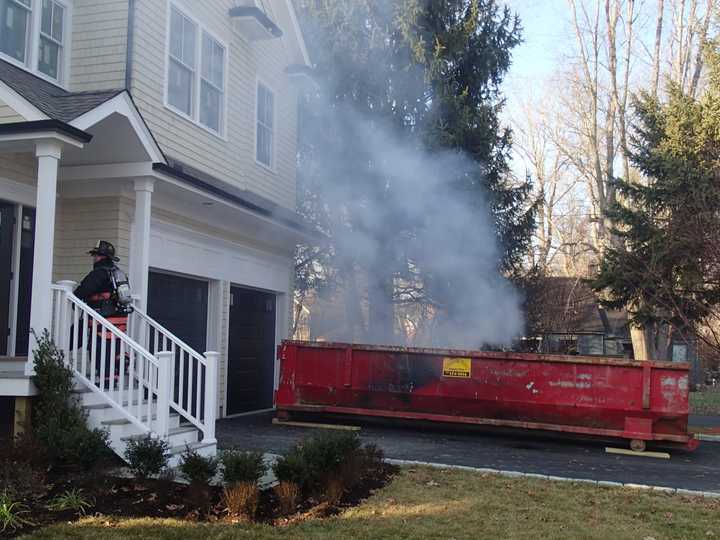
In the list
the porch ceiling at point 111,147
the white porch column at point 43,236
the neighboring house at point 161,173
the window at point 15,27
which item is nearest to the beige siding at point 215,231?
the neighboring house at point 161,173

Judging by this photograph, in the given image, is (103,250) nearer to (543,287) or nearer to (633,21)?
(543,287)

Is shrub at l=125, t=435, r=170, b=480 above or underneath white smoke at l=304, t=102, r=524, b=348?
underneath

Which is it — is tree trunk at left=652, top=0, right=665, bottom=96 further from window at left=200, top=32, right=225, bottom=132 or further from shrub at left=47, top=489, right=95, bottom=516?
shrub at left=47, top=489, right=95, bottom=516

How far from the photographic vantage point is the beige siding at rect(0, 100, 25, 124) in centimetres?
674

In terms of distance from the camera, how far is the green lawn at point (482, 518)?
206 inches

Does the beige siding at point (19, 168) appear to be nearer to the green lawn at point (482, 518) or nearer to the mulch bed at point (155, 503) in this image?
the mulch bed at point (155, 503)

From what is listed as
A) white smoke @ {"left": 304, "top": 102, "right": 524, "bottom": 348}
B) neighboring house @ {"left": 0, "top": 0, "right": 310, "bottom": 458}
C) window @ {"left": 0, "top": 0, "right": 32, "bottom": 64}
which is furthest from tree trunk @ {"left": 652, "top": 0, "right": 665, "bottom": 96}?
window @ {"left": 0, "top": 0, "right": 32, "bottom": 64}

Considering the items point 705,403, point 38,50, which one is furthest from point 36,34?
point 705,403

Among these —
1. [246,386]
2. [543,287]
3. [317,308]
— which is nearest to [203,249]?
[246,386]

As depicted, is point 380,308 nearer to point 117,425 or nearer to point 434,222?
point 434,222

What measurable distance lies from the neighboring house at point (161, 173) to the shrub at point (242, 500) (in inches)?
60.0

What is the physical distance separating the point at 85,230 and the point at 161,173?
145 centimetres

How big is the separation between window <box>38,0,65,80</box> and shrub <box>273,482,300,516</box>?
21.2ft

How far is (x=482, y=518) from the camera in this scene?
586cm
